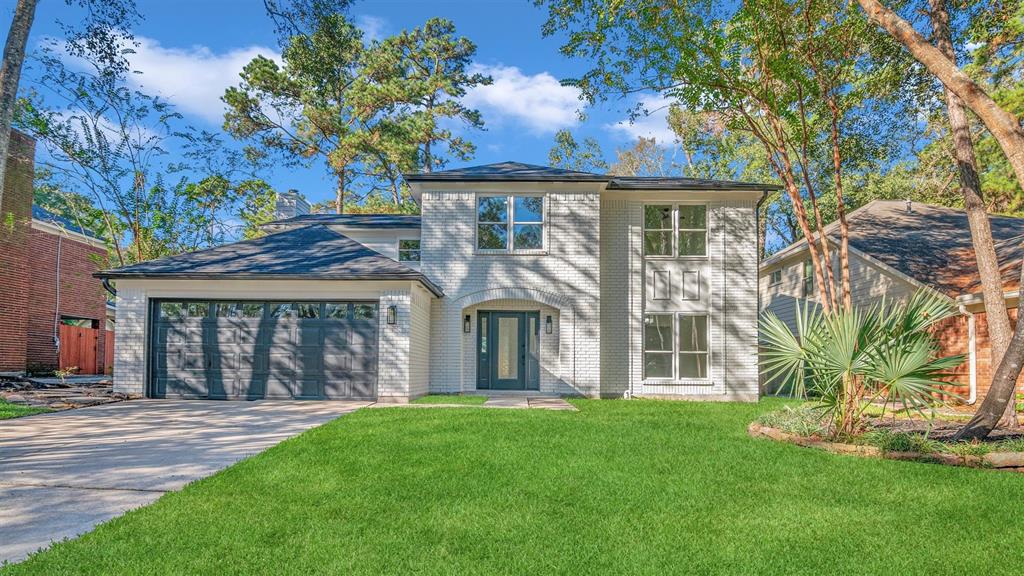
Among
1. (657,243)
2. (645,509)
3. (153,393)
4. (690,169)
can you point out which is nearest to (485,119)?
(690,169)

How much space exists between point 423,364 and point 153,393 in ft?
18.3

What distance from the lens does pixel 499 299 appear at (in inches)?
606

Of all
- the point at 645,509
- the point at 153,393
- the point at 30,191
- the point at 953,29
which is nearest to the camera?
the point at 645,509

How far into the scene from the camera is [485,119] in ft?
98.7


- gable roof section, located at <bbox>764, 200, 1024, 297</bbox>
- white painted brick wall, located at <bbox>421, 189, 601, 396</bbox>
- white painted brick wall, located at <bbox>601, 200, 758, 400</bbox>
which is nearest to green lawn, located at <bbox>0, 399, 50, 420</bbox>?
white painted brick wall, located at <bbox>421, 189, 601, 396</bbox>

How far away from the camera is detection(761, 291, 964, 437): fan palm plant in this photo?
22.9 feet

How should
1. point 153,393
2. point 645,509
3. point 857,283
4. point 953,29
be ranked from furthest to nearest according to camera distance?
point 857,283 → point 153,393 → point 953,29 → point 645,509

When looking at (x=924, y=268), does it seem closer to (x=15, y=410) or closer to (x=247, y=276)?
(x=247, y=276)

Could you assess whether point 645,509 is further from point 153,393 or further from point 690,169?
point 690,169

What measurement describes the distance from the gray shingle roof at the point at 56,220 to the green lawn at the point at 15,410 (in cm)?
1306

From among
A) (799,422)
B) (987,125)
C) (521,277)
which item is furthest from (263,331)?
(987,125)

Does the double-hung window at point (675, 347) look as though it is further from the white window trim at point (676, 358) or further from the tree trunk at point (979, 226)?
the tree trunk at point (979, 226)

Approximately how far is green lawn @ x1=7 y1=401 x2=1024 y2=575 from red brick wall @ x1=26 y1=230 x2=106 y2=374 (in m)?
19.0

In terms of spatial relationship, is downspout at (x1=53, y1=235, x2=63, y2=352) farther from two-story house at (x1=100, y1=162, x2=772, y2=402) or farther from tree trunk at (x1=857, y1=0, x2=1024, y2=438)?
tree trunk at (x1=857, y1=0, x2=1024, y2=438)
